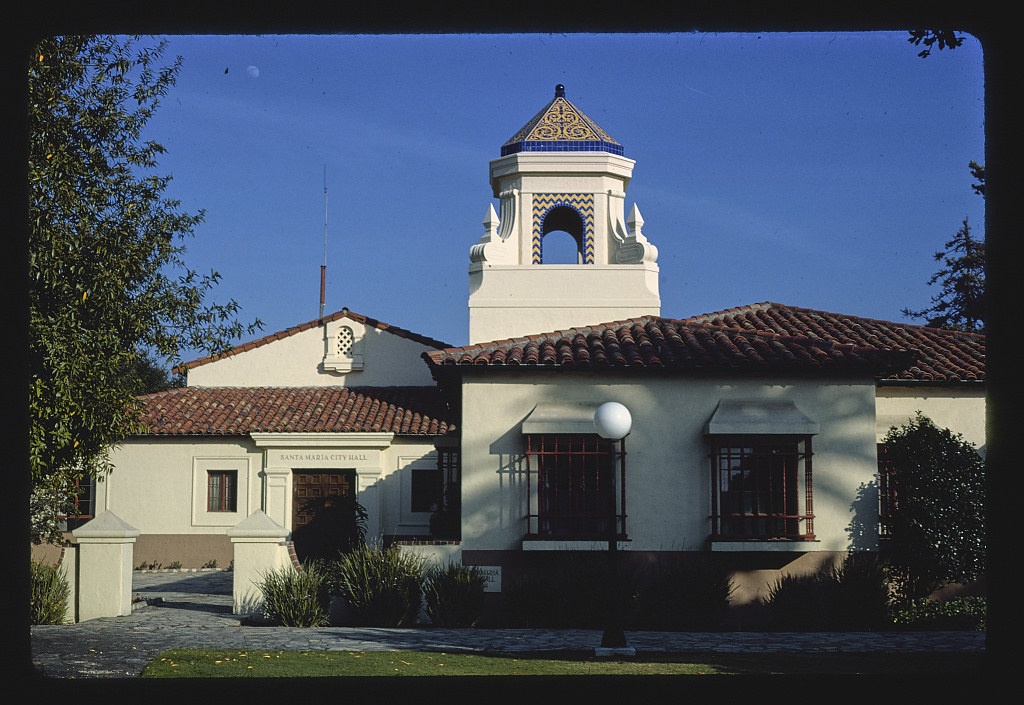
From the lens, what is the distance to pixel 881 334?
22500mm

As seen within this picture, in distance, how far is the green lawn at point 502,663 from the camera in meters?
10.8

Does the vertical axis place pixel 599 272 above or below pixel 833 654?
above

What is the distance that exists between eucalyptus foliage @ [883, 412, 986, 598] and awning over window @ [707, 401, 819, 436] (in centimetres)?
209

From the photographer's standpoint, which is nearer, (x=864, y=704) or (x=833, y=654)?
(x=864, y=704)

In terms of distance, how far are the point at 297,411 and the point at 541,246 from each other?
24.3 ft

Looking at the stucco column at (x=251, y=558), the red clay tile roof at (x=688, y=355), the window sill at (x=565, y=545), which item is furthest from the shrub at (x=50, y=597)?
the window sill at (x=565, y=545)

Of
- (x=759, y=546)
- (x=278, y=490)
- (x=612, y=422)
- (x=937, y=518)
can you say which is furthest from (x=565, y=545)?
(x=278, y=490)

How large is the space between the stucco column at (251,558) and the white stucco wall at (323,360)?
13953 mm

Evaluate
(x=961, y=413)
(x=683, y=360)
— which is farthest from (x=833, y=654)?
(x=961, y=413)

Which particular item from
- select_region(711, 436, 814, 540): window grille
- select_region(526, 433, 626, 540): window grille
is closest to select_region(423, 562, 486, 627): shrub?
select_region(526, 433, 626, 540): window grille

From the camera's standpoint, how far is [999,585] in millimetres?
2094

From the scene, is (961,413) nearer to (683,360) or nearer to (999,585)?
(683,360)

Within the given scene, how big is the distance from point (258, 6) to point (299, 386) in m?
28.6

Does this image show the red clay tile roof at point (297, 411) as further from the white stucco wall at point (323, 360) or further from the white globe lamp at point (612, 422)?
the white globe lamp at point (612, 422)
